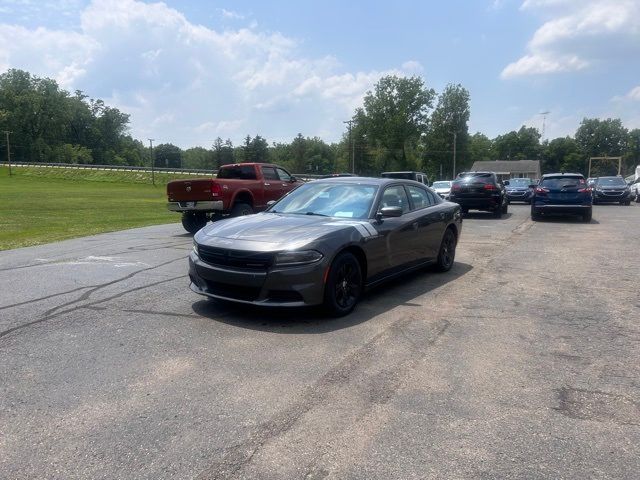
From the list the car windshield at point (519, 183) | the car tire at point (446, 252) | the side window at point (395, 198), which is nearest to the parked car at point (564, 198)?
the car tire at point (446, 252)

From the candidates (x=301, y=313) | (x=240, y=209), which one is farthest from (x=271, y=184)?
(x=301, y=313)

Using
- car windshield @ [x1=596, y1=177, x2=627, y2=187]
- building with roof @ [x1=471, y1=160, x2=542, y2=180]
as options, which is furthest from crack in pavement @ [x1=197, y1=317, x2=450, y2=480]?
building with roof @ [x1=471, y1=160, x2=542, y2=180]

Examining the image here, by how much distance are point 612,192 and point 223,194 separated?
917 inches

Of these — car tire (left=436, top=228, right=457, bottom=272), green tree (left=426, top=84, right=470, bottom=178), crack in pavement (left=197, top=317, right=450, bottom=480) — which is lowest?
crack in pavement (left=197, top=317, right=450, bottom=480)

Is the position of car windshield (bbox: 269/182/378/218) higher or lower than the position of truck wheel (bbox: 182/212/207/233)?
higher

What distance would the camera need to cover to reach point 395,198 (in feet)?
22.5

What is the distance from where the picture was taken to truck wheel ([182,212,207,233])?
13008 mm

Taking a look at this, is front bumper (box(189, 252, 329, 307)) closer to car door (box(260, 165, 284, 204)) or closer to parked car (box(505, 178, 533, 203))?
car door (box(260, 165, 284, 204))

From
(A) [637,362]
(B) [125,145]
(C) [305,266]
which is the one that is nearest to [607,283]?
(A) [637,362]

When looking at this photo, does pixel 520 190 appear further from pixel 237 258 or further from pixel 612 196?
pixel 237 258

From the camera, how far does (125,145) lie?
129875 millimetres

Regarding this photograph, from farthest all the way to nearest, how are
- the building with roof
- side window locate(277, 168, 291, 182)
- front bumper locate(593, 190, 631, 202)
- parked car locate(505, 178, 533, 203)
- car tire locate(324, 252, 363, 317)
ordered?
the building with roof
parked car locate(505, 178, 533, 203)
front bumper locate(593, 190, 631, 202)
side window locate(277, 168, 291, 182)
car tire locate(324, 252, 363, 317)

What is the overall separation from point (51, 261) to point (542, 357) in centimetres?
768

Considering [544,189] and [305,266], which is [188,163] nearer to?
[544,189]
